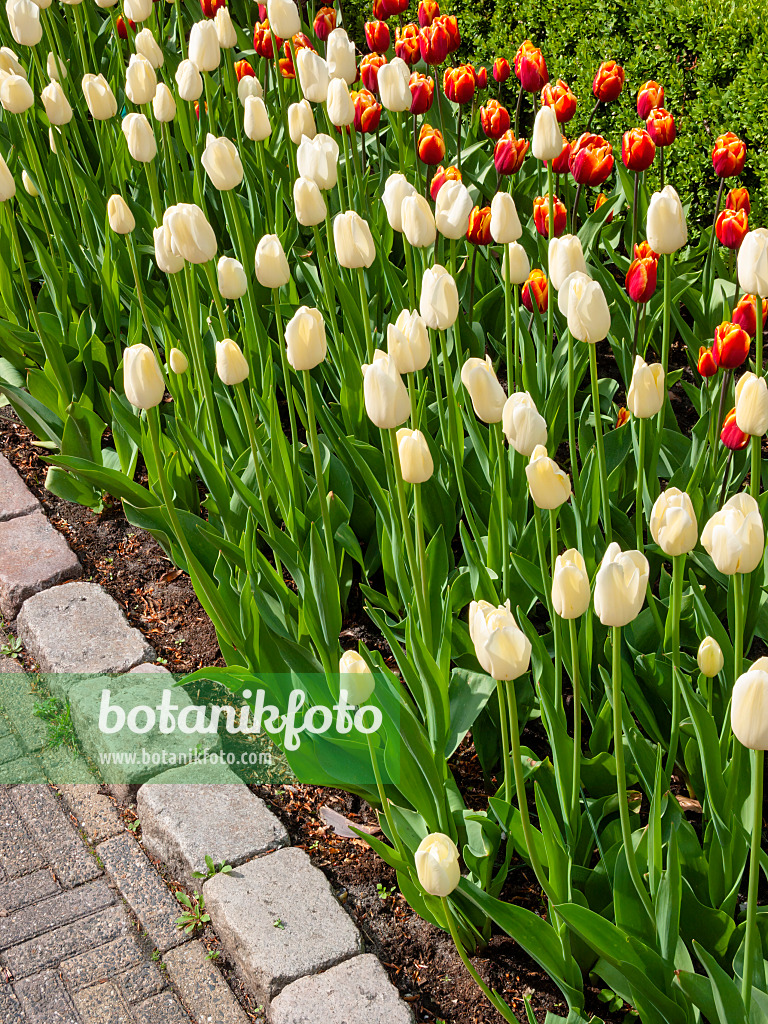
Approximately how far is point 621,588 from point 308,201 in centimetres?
118

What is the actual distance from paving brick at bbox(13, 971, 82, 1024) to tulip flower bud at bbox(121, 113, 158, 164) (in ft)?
5.84

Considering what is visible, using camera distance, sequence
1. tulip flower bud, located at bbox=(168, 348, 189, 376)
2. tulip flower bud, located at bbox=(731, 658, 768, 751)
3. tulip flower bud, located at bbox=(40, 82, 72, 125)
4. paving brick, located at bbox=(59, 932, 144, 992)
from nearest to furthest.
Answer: tulip flower bud, located at bbox=(731, 658, 768, 751), paving brick, located at bbox=(59, 932, 144, 992), tulip flower bud, located at bbox=(168, 348, 189, 376), tulip flower bud, located at bbox=(40, 82, 72, 125)

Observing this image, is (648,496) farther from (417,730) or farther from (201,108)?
(201,108)

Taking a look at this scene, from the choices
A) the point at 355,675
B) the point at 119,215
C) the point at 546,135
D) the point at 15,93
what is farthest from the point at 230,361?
the point at 15,93

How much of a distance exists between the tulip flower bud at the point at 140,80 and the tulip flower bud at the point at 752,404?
1.90m

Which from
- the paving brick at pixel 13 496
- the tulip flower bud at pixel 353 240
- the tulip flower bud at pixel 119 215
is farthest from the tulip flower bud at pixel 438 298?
the paving brick at pixel 13 496

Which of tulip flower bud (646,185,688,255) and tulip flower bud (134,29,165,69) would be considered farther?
tulip flower bud (134,29,165,69)

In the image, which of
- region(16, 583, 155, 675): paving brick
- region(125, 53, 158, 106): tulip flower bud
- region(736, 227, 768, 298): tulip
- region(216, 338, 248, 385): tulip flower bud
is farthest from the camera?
region(125, 53, 158, 106): tulip flower bud

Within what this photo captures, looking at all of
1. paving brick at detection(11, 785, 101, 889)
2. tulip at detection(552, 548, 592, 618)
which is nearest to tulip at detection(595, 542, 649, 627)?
tulip at detection(552, 548, 592, 618)

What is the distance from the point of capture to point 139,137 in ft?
7.69

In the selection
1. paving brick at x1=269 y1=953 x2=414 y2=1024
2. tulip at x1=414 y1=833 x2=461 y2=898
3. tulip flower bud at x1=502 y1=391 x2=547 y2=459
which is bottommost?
paving brick at x1=269 y1=953 x2=414 y2=1024

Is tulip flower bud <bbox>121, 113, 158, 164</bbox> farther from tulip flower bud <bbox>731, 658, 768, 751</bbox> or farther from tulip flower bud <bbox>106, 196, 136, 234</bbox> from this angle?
tulip flower bud <bbox>731, 658, 768, 751</bbox>

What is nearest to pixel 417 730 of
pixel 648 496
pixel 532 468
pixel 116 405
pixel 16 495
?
pixel 532 468

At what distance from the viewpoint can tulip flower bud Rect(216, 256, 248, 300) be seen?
190 cm
